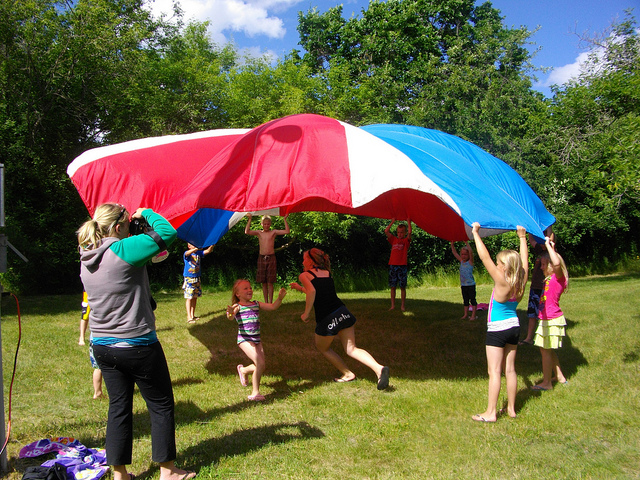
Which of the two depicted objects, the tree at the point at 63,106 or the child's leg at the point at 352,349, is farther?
the tree at the point at 63,106

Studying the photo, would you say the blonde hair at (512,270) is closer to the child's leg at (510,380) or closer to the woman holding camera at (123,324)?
the child's leg at (510,380)

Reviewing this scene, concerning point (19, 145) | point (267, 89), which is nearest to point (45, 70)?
point (19, 145)

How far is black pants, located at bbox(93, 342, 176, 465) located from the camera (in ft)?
9.70

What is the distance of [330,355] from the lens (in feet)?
17.4

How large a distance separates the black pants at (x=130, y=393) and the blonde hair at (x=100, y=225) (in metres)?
0.64

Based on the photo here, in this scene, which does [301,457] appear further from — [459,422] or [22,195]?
[22,195]

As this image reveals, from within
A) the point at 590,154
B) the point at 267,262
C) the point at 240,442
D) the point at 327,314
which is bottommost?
the point at 240,442

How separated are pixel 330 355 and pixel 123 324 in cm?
278

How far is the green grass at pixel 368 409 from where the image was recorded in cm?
354

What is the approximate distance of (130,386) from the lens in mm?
3059

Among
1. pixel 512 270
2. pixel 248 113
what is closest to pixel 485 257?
pixel 512 270

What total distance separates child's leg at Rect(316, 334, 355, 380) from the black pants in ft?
7.31

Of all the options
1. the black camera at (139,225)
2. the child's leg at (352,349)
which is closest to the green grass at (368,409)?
the child's leg at (352,349)

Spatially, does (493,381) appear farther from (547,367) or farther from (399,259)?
(399,259)
